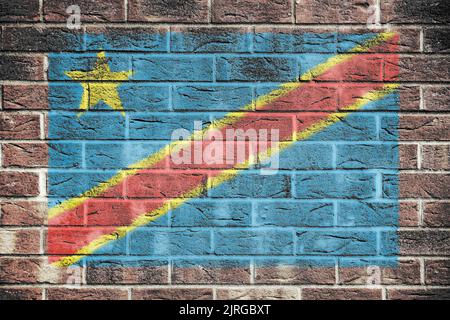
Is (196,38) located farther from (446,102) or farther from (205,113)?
(446,102)

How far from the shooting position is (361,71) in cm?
175

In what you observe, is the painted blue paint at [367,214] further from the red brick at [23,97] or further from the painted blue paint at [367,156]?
the red brick at [23,97]

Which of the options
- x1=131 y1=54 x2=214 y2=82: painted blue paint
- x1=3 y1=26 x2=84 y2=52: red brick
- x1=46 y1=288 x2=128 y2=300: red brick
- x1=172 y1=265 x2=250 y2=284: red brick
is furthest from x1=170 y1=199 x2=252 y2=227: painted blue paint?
x1=3 y1=26 x2=84 y2=52: red brick

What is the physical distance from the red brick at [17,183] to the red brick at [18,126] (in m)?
0.13

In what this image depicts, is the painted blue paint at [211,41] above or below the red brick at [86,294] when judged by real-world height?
above

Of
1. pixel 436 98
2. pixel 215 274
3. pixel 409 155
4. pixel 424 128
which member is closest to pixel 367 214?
pixel 409 155

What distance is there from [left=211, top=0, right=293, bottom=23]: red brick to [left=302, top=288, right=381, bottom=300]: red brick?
0.94 m

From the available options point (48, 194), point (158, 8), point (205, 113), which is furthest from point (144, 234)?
point (158, 8)

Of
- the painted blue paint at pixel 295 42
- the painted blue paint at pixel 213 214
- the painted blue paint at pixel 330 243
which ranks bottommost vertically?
the painted blue paint at pixel 330 243

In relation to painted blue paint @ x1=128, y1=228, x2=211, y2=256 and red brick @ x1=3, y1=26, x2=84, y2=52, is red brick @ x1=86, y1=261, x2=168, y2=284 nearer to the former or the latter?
painted blue paint @ x1=128, y1=228, x2=211, y2=256

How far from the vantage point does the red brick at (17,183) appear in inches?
68.4

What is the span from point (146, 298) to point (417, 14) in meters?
1.35

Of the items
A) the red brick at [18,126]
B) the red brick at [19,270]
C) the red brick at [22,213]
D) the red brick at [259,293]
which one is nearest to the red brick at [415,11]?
the red brick at [259,293]

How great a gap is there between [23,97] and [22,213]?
1.30 ft
